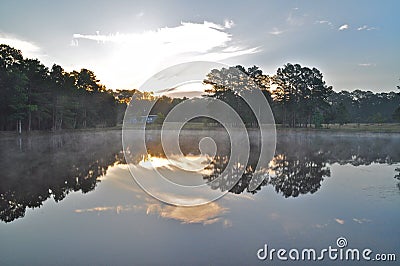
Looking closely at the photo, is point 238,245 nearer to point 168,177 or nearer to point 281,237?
point 281,237

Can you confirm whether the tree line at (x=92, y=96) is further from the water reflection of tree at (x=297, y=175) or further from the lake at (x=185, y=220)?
the lake at (x=185, y=220)

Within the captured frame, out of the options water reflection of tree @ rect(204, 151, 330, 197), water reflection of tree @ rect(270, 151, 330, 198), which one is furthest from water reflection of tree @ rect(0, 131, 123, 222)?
water reflection of tree @ rect(270, 151, 330, 198)

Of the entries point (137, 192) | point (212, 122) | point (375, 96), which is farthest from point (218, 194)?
point (375, 96)

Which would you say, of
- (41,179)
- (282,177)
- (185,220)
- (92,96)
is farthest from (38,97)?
(185,220)

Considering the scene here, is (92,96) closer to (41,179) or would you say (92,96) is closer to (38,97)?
(38,97)

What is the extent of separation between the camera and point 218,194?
841 cm
